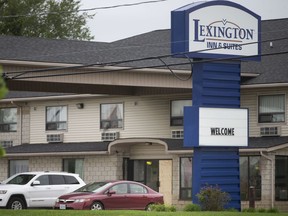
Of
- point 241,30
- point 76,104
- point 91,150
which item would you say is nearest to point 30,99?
point 76,104

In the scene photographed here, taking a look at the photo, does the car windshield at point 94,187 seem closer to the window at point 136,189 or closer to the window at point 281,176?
the window at point 136,189

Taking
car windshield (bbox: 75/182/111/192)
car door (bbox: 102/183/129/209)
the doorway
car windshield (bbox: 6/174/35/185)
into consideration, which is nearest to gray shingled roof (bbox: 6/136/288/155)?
the doorway

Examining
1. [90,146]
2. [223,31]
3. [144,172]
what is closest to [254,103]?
[144,172]

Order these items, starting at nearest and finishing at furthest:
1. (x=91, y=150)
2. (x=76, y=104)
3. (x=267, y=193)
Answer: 1. (x=267, y=193)
2. (x=91, y=150)
3. (x=76, y=104)

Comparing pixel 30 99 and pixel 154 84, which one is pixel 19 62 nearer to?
pixel 154 84

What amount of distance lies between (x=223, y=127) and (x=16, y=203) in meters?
9.20

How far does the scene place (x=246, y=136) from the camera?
32.8 meters

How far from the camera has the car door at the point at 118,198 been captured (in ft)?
109

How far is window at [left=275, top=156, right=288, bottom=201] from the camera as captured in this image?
131ft

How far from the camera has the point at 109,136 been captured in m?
45.8

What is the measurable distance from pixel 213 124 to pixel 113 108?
14.6 meters

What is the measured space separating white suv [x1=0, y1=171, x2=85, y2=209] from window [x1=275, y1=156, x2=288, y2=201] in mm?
8603

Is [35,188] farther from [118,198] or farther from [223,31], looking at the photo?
[223,31]

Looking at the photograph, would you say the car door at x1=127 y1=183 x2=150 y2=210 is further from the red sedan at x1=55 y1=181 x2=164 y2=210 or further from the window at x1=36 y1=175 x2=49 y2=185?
the window at x1=36 y1=175 x2=49 y2=185
